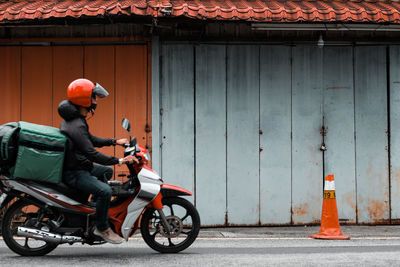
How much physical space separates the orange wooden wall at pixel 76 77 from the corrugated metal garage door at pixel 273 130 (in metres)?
0.36

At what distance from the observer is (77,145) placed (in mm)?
6648

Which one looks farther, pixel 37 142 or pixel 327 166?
pixel 327 166

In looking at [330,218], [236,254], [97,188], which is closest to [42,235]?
[97,188]

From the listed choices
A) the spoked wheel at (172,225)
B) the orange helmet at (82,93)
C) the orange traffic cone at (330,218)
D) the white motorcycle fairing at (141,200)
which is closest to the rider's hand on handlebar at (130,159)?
the white motorcycle fairing at (141,200)

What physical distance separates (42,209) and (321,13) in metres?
4.82

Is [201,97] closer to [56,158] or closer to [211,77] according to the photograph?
[211,77]

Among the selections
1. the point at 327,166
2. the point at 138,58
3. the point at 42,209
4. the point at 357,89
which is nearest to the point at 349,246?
the point at 327,166

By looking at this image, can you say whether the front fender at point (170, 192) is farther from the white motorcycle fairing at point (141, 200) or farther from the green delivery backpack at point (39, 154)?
the green delivery backpack at point (39, 154)

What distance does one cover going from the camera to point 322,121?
1005 centimetres

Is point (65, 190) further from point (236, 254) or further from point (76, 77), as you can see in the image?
point (76, 77)

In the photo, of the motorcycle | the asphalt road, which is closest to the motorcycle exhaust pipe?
the motorcycle

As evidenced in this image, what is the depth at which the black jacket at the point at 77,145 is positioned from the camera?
6625mm

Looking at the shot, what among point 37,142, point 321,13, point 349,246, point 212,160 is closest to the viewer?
point 37,142

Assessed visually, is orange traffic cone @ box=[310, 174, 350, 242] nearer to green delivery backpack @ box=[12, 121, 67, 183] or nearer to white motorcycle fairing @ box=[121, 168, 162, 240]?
white motorcycle fairing @ box=[121, 168, 162, 240]
